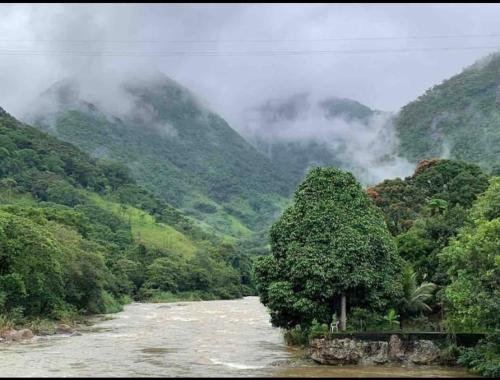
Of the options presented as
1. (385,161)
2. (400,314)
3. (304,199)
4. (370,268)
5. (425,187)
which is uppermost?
(385,161)

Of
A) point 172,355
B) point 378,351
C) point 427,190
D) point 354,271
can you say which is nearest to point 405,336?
point 378,351

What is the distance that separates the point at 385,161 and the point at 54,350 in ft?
339

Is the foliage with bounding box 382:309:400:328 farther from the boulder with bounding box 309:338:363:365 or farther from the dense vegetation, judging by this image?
the dense vegetation

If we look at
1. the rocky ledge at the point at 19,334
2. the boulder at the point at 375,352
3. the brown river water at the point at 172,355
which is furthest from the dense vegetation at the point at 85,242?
the boulder at the point at 375,352

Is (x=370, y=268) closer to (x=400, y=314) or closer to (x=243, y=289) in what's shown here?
(x=400, y=314)

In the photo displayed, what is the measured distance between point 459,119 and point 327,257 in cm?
9659

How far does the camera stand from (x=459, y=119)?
117 m

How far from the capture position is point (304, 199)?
1227 inches

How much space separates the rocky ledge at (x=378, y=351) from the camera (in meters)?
27.2

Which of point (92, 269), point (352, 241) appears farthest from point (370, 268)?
point (92, 269)

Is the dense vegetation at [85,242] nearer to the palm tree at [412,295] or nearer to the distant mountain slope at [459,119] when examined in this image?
the palm tree at [412,295]

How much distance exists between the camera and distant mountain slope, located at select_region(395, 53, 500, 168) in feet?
347

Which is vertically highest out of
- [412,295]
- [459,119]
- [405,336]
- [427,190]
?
[459,119]

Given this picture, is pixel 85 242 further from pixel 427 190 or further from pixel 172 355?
pixel 172 355
